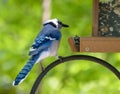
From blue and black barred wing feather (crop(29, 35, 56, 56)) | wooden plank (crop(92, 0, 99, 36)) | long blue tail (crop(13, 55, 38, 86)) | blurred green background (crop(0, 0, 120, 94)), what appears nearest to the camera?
long blue tail (crop(13, 55, 38, 86))

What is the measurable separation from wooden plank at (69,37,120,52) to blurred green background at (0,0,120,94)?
1246 millimetres

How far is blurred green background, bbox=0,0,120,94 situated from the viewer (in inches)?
109

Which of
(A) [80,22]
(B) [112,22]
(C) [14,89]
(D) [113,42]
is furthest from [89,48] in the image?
(C) [14,89]

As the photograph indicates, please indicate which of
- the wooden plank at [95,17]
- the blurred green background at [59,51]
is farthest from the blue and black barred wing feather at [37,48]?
the blurred green background at [59,51]

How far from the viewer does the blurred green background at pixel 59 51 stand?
278cm

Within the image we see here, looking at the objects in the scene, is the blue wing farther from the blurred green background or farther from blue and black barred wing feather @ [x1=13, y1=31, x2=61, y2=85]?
the blurred green background

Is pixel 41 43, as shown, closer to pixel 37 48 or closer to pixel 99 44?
pixel 37 48

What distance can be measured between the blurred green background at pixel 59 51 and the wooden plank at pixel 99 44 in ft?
4.09

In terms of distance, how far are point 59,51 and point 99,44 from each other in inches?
50.9

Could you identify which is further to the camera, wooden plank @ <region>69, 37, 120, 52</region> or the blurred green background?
the blurred green background

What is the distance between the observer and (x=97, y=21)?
5.24ft

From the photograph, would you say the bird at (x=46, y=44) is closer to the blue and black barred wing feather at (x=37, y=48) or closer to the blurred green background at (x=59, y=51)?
the blue and black barred wing feather at (x=37, y=48)

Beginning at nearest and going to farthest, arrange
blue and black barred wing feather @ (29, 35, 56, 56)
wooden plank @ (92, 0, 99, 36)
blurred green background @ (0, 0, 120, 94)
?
blue and black barred wing feather @ (29, 35, 56, 56), wooden plank @ (92, 0, 99, 36), blurred green background @ (0, 0, 120, 94)

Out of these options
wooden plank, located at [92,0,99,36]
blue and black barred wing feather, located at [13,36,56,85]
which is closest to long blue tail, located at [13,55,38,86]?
blue and black barred wing feather, located at [13,36,56,85]
